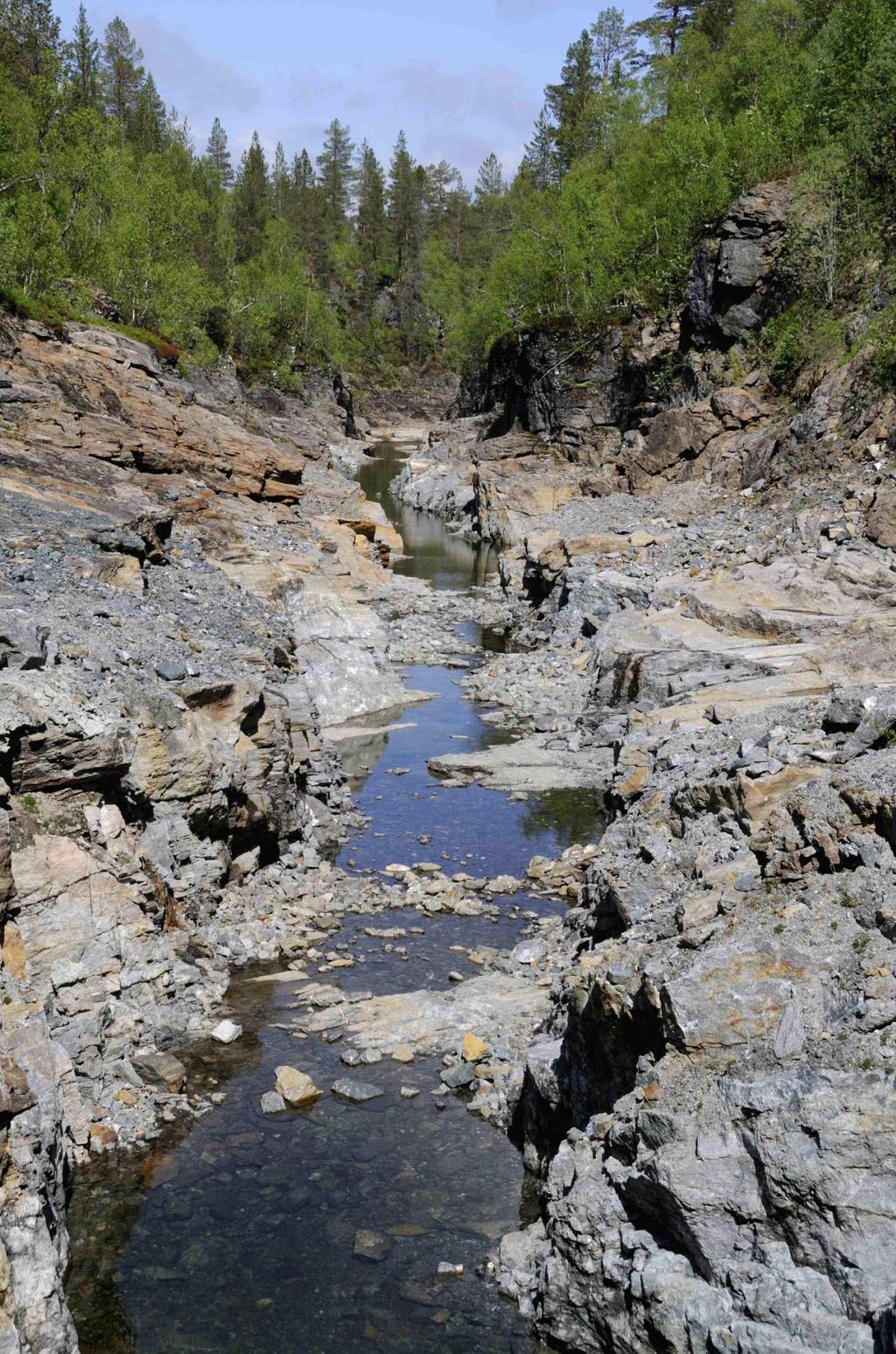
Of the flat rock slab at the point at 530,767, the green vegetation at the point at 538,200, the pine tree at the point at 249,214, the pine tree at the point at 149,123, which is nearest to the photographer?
the flat rock slab at the point at 530,767

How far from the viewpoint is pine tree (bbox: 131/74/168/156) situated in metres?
96.0

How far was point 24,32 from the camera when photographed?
78.3m

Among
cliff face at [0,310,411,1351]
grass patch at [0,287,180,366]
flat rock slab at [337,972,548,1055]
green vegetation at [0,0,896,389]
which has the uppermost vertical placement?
green vegetation at [0,0,896,389]

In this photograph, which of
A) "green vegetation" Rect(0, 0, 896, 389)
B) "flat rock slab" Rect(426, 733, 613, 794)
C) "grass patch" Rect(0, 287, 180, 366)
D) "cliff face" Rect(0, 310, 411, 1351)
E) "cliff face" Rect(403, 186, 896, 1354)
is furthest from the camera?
"green vegetation" Rect(0, 0, 896, 389)

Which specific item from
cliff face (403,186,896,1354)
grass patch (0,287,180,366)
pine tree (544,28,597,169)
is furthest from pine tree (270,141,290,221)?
cliff face (403,186,896,1354)

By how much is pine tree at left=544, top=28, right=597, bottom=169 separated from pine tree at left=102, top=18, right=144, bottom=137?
40.0 m

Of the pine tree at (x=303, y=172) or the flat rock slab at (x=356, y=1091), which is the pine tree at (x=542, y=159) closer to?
the pine tree at (x=303, y=172)

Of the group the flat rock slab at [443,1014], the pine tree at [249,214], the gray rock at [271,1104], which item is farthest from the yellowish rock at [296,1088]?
the pine tree at [249,214]

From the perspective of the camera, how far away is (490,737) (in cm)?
3030

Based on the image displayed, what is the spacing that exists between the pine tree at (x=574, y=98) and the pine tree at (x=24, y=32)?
148 ft

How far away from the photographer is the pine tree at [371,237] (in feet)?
422

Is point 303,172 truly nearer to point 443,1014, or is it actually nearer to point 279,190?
point 279,190

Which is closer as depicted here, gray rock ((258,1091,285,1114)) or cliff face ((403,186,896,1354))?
cliff face ((403,186,896,1354))

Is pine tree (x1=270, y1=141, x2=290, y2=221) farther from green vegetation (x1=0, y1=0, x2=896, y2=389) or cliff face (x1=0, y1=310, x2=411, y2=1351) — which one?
cliff face (x1=0, y1=310, x2=411, y2=1351)
